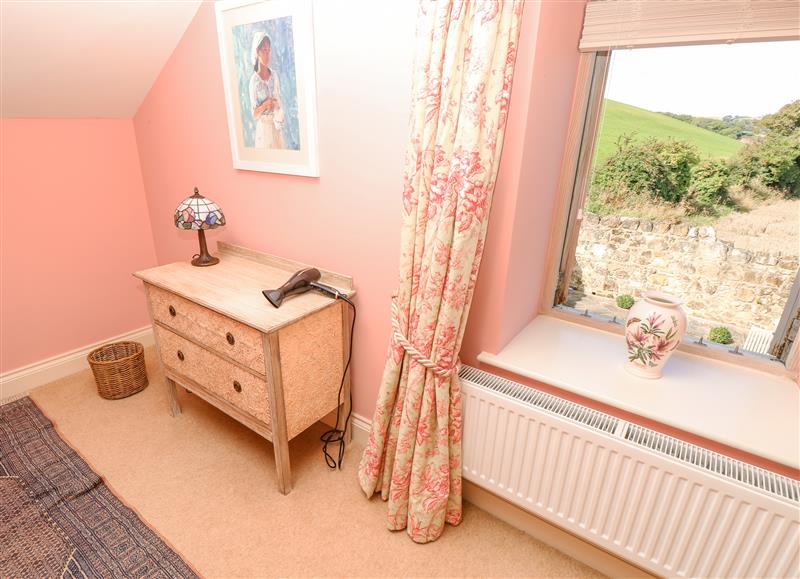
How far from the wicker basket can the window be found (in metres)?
2.32

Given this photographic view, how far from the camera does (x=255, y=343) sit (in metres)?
1.54

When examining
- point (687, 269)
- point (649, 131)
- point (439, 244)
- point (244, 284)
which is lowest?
point (244, 284)

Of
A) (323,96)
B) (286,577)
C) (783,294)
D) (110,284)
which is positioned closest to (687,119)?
(783,294)

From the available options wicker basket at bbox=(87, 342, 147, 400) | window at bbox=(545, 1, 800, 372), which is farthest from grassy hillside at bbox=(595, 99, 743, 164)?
wicker basket at bbox=(87, 342, 147, 400)

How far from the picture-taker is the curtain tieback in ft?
4.56

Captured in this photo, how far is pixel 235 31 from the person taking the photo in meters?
1.81

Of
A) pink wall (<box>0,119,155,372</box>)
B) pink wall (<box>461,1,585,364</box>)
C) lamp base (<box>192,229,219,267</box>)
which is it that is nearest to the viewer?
pink wall (<box>461,1,585,364</box>)

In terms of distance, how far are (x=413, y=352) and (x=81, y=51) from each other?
2002mm

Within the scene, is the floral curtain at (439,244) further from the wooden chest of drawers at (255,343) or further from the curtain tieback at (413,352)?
the wooden chest of drawers at (255,343)

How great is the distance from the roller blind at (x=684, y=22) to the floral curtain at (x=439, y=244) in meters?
0.46

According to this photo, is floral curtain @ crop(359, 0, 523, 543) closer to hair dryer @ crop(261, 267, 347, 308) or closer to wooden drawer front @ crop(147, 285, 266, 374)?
hair dryer @ crop(261, 267, 347, 308)

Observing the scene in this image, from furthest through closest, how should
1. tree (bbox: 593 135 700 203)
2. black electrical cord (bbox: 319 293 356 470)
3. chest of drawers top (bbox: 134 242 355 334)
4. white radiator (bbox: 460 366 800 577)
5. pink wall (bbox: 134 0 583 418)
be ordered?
1. black electrical cord (bbox: 319 293 356 470)
2. chest of drawers top (bbox: 134 242 355 334)
3. tree (bbox: 593 135 700 203)
4. pink wall (bbox: 134 0 583 418)
5. white radiator (bbox: 460 366 800 577)

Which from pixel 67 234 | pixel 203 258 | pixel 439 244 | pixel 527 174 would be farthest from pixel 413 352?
pixel 67 234

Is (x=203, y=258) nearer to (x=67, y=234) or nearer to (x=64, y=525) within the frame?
(x=67, y=234)
